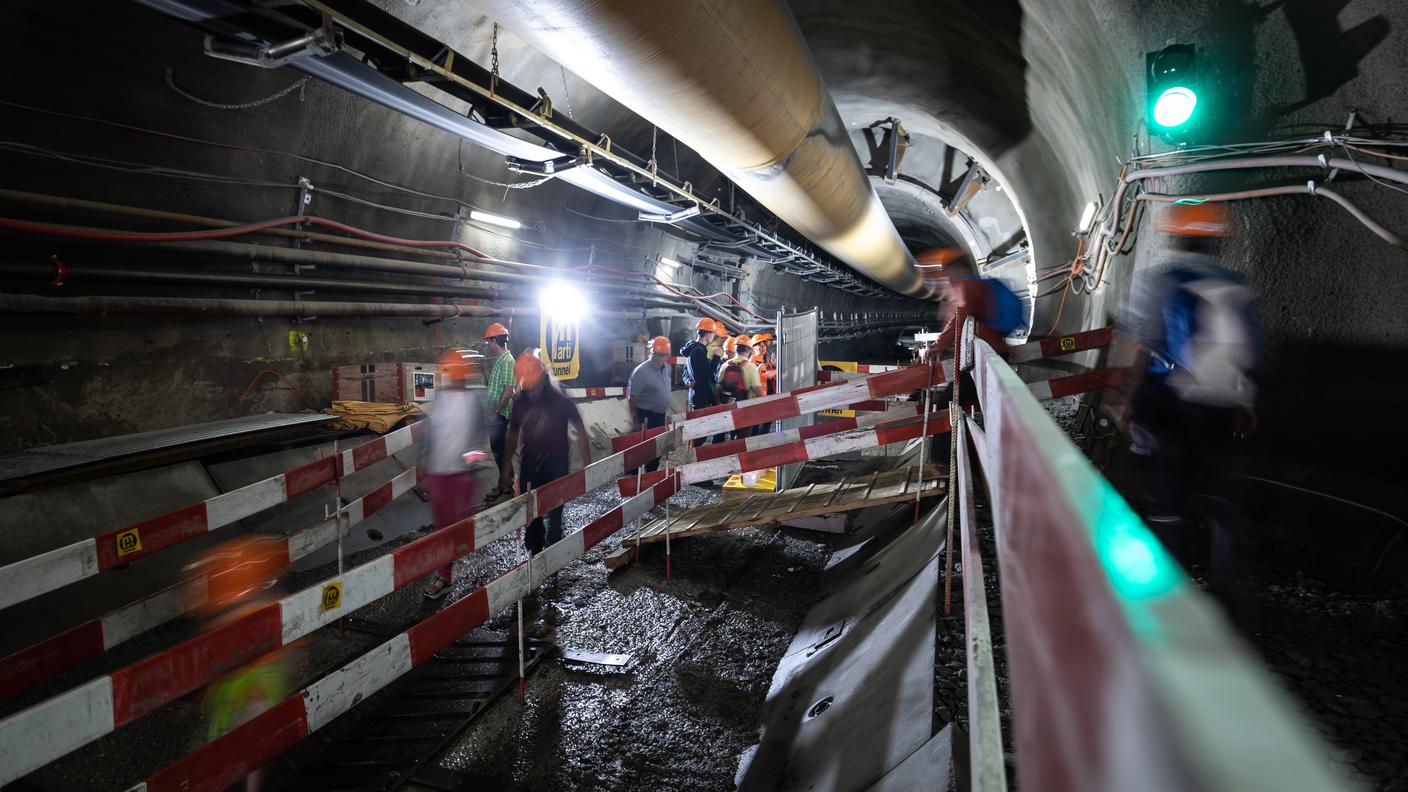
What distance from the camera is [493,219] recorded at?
8109 millimetres

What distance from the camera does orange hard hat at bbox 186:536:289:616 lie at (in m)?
3.72

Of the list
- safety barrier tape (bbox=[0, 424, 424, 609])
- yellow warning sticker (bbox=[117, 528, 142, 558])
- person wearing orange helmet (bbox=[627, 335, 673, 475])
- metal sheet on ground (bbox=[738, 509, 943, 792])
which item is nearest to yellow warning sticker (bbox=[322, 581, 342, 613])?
safety barrier tape (bbox=[0, 424, 424, 609])

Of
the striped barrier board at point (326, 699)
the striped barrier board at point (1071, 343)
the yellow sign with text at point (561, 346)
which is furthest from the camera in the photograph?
the yellow sign with text at point (561, 346)

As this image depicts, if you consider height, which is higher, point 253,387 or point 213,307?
point 213,307

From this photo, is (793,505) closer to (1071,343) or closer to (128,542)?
(1071,343)

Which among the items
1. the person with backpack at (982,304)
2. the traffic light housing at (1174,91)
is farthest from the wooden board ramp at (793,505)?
the traffic light housing at (1174,91)

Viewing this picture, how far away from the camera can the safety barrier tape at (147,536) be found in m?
2.58

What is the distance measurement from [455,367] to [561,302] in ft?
15.5

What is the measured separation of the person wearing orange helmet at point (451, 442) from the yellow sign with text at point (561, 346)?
162 inches

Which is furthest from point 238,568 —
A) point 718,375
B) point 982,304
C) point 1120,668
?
point 718,375

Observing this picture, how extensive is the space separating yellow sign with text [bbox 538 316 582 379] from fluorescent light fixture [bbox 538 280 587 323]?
8 cm

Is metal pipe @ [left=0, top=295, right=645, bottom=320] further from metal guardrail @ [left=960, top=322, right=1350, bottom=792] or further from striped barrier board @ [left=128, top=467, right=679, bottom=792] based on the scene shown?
metal guardrail @ [left=960, top=322, right=1350, bottom=792]

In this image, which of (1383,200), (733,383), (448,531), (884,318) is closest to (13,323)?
(448,531)

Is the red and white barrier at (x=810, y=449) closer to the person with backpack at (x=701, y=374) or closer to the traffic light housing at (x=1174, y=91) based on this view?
the traffic light housing at (x=1174, y=91)
